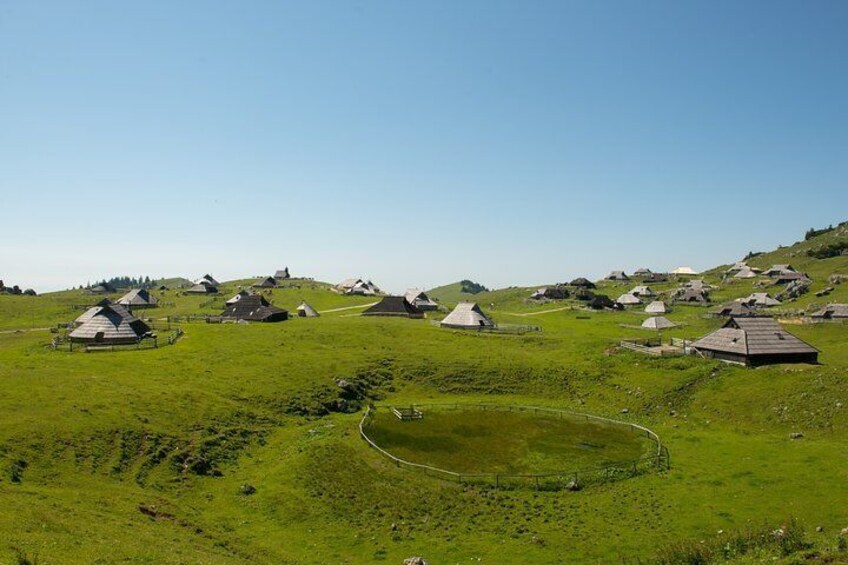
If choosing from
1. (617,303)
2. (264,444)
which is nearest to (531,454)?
(264,444)

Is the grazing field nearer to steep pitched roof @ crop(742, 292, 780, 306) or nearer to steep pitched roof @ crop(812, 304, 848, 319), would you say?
steep pitched roof @ crop(812, 304, 848, 319)

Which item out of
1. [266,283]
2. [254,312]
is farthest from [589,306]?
[266,283]

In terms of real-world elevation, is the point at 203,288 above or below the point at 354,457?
above

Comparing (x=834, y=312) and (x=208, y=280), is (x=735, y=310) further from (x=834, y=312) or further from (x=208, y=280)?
(x=208, y=280)

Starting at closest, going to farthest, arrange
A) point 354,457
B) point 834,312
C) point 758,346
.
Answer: point 354,457
point 758,346
point 834,312

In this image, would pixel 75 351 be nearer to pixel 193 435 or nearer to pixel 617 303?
pixel 193 435
